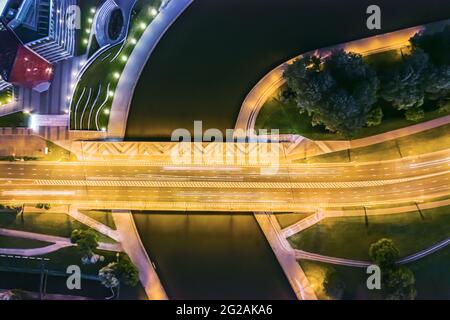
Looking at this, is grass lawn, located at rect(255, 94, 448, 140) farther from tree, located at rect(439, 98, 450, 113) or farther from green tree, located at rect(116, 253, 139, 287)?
green tree, located at rect(116, 253, 139, 287)

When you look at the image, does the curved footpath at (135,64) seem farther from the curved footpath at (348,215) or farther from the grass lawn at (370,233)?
the grass lawn at (370,233)

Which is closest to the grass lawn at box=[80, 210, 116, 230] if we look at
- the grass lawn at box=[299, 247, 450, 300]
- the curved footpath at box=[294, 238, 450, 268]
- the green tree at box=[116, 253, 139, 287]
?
the green tree at box=[116, 253, 139, 287]

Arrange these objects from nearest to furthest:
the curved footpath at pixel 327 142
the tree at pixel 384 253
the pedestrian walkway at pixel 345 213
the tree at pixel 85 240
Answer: the tree at pixel 384 253 → the tree at pixel 85 240 → the pedestrian walkway at pixel 345 213 → the curved footpath at pixel 327 142

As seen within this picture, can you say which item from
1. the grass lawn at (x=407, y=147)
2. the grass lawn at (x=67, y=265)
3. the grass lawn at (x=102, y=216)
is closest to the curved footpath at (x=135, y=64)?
the grass lawn at (x=102, y=216)

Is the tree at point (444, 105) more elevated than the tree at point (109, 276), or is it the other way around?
the tree at point (444, 105)

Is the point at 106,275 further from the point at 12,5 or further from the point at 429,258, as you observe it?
the point at 429,258

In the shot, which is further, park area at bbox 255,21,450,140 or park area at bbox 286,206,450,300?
park area at bbox 286,206,450,300
